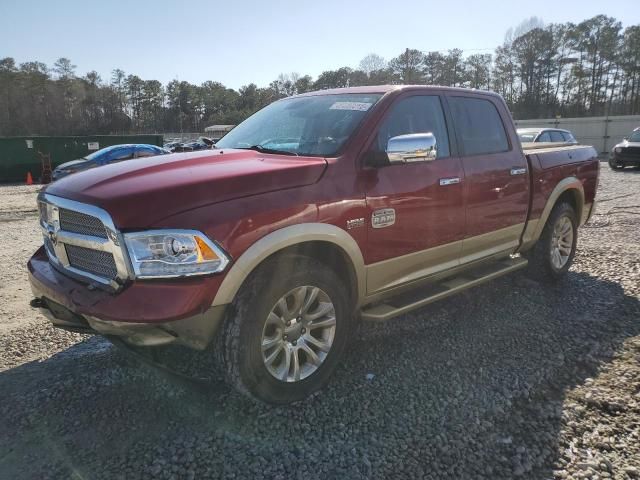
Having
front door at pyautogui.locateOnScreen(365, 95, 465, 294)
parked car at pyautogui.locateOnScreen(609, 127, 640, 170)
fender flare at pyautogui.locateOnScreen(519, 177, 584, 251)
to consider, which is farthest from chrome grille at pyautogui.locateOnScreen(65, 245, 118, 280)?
parked car at pyautogui.locateOnScreen(609, 127, 640, 170)

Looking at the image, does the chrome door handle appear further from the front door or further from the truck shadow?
the truck shadow

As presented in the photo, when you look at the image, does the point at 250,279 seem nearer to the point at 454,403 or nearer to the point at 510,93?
the point at 454,403

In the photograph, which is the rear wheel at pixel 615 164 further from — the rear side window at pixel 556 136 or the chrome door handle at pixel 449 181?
the chrome door handle at pixel 449 181

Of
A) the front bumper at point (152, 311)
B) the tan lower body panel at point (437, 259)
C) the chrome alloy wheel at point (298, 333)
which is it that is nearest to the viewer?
the front bumper at point (152, 311)

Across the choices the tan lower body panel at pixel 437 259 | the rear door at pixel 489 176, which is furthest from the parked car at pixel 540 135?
the tan lower body panel at pixel 437 259

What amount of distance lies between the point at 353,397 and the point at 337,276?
78cm

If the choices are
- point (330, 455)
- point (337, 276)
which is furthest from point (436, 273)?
point (330, 455)

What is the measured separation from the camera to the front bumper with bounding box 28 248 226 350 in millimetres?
2439

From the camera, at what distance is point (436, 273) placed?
3900 millimetres

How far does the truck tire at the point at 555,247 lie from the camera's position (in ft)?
17.4

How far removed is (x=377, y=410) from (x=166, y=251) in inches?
62.6

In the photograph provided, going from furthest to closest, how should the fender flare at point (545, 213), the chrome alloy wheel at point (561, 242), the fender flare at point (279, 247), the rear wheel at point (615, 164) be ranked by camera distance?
the rear wheel at point (615, 164)
the chrome alloy wheel at point (561, 242)
the fender flare at point (545, 213)
the fender flare at point (279, 247)

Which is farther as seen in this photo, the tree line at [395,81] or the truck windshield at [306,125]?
the tree line at [395,81]

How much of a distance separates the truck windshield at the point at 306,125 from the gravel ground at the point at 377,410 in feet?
5.33
